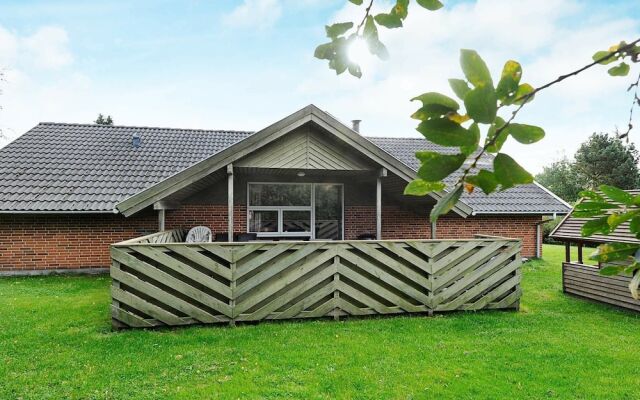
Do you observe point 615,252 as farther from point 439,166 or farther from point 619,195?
point 439,166

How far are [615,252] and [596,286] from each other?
8763mm

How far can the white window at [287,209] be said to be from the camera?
10.8m

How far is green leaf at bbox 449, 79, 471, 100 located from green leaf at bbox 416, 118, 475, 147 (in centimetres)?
5

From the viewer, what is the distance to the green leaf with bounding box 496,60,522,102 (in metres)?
0.61

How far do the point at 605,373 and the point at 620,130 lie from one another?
465 centimetres

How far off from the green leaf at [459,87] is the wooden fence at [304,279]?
19.8ft

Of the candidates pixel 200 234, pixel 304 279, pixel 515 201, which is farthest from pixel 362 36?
A: pixel 515 201

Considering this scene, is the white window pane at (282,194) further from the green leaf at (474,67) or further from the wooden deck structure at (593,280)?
the green leaf at (474,67)

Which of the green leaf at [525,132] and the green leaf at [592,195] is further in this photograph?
the green leaf at [592,195]

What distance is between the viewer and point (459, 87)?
601 millimetres

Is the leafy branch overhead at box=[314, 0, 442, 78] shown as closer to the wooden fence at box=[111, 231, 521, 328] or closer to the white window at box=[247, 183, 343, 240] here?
the wooden fence at box=[111, 231, 521, 328]

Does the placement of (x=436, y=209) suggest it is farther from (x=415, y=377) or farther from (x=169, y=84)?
(x=169, y=84)

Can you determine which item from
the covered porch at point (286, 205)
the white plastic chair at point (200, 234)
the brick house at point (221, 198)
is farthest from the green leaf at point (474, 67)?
the white plastic chair at point (200, 234)

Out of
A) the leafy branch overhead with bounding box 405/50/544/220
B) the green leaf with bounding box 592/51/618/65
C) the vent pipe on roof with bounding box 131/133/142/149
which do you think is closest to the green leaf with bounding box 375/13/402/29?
the green leaf with bounding box 592/51/618/65
